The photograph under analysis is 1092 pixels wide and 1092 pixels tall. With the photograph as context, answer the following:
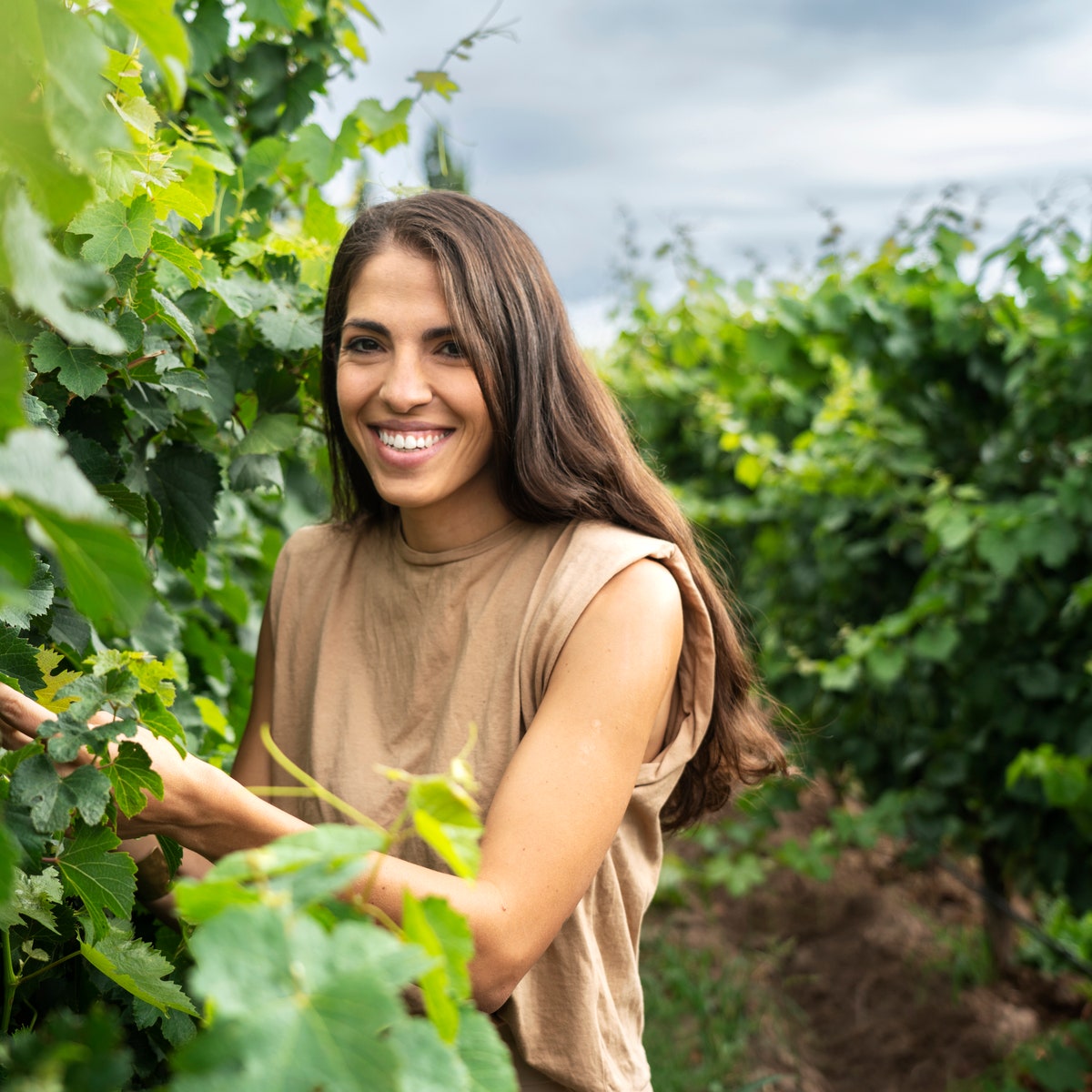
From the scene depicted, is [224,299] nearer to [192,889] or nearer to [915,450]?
[192,889]

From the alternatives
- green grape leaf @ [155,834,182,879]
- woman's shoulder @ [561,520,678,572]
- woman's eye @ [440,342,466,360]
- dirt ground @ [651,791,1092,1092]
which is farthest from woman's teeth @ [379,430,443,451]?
dirt ground @ [651,791,1092,1092]

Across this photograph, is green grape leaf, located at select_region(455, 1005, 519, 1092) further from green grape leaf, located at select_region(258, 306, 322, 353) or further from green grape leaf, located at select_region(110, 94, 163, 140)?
green grape leaf, located at select_region(258, 306, 322, 353)

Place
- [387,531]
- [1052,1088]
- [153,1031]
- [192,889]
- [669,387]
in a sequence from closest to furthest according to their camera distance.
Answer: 1. [192,889]
2. [153,1031]
3. [387,531]
4. [1052,1088]
5. [669,387]

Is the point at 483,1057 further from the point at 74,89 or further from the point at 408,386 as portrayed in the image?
the point at 408,386

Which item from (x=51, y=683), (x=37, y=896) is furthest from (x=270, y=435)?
(x=37, y=896)

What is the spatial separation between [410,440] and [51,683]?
687 mm

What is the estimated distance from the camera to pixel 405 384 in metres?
1.51

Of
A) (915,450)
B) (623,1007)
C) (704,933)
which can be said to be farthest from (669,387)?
(623,1007)

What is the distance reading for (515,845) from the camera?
3.93 ft

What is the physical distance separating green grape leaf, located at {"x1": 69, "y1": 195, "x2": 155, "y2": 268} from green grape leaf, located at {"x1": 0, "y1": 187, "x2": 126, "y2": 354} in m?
0.53

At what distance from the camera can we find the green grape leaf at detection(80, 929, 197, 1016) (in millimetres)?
910

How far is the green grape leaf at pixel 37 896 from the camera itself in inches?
34.9

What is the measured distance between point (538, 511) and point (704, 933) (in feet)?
11.3

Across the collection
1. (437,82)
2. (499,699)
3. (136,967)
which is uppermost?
(437,82)
